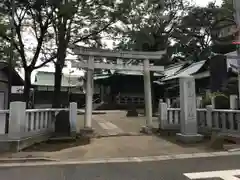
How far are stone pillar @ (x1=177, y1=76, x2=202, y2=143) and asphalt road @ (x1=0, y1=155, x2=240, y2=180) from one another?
7.87ft

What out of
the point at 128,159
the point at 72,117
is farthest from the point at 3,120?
the point at 128,159

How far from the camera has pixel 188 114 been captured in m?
9.37

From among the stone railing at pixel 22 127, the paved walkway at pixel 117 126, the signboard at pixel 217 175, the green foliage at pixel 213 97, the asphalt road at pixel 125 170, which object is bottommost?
the asphalt road at pixel 125 170

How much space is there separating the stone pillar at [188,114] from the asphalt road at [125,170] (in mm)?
2397

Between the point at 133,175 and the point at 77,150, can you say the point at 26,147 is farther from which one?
the point at 133,175

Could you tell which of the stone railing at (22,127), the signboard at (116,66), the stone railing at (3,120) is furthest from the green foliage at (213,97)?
the stone railing at (3,120)

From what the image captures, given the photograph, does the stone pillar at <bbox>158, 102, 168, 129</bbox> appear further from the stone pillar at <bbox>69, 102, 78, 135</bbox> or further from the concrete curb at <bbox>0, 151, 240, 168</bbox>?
the stone pillar at <bbox>69, 102, 78, 135</bbox>

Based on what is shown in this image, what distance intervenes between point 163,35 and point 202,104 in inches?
517

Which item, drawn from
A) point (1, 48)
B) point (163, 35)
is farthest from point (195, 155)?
point (163, 35)

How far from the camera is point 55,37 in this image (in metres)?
13.1

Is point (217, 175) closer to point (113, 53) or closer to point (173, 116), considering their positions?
point (173, 116)

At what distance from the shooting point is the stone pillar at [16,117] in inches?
299

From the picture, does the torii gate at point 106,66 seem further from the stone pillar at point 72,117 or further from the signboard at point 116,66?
the stone pillar at point 72,117

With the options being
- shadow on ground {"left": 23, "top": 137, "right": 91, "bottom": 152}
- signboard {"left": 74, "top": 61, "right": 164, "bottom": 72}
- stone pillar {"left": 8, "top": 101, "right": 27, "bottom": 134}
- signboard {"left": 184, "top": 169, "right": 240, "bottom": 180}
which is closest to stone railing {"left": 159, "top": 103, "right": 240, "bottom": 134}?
signboard {"left": 74, "top": 61, "right": 164, "bottom": 72}
